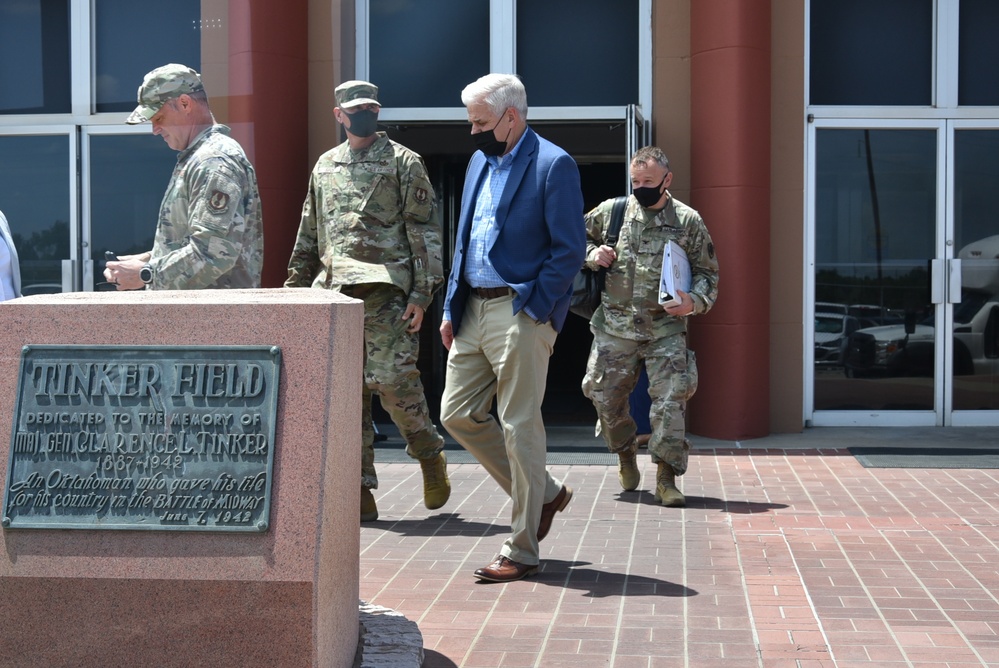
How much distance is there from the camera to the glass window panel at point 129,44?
10695 millimetres

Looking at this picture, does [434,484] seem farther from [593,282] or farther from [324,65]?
[324,65]

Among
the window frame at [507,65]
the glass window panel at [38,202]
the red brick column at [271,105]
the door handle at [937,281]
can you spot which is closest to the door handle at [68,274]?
the glass window panel at [38,202]

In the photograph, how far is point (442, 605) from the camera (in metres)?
4.95

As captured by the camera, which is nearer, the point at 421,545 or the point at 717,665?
the point at 717,665

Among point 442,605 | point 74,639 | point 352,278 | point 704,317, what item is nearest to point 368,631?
point 442,605

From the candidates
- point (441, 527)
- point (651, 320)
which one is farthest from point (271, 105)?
point (441, 527)

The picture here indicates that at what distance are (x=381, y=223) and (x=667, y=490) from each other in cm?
217

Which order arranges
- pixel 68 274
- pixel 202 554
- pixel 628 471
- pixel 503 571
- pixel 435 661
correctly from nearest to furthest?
pixel 202 554, pixel 435 661, pixel 503 571, pixel 628 471, pixel 68 274

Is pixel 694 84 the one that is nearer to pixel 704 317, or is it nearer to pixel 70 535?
pixel 704 317

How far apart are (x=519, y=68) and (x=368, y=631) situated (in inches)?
264

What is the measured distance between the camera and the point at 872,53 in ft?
33.1

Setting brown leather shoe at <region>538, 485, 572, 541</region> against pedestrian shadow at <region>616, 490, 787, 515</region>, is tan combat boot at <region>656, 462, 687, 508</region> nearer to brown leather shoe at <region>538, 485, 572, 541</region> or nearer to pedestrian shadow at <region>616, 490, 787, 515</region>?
pedestrian shadow at <region>616, 490, 787, 515</region>

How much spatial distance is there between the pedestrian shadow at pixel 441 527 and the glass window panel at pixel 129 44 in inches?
218

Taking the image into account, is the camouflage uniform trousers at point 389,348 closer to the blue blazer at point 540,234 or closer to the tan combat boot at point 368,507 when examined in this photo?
the tan combat boot at point 368,507
